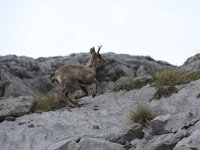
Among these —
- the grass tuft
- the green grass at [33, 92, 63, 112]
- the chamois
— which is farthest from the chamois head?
the grass tuft

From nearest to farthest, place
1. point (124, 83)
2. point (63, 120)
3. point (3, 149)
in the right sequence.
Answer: point (3, 149) → point (63, 120) → point (124, 83)

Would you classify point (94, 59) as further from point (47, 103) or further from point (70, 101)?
point (47, 103)

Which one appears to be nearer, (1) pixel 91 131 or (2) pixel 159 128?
(2) pixel 159 128

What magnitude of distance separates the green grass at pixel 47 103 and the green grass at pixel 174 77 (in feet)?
10.7

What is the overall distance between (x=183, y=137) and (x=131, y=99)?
5.53m

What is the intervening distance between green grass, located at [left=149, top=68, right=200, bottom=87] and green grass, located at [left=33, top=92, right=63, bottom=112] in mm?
3246

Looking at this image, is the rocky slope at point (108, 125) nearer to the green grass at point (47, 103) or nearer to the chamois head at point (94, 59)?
the green grass at point (47, 103)

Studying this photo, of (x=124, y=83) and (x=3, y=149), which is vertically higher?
(x=124, y=83)

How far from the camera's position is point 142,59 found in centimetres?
5300

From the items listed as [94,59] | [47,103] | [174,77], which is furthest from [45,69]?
[174,77]

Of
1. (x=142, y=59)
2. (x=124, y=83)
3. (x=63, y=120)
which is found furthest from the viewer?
(x=142, y=59)

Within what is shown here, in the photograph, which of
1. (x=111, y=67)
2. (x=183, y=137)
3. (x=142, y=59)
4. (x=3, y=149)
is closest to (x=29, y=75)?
(x=111, y=67)

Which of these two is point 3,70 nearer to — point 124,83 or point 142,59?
point 142,59

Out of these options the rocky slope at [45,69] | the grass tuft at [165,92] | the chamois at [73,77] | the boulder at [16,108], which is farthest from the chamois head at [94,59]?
the rocky slope at [45,69]
